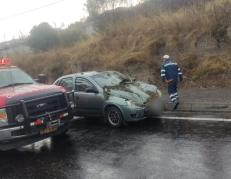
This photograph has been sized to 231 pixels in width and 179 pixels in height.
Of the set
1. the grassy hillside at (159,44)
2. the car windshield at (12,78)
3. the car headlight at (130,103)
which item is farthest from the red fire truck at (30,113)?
the grassy hillside at (159,44)

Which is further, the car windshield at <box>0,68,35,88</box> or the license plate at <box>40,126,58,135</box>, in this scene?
the car windshield at <box>0,68,35,88</box>

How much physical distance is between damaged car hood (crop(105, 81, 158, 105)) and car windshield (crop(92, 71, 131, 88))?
0.85ft

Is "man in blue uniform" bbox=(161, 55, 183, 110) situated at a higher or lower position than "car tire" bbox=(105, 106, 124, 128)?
higher

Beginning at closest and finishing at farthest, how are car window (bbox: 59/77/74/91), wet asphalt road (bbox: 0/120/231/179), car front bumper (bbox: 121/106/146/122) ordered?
wet asphalt road (bbox: 0/120/231/179), car front bumper (bbox: 121/106/146/122), car window (bbox: 59/77/74/91)

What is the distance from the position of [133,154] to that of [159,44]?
1089cm

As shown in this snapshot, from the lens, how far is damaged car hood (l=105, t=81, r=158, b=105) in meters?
10.5

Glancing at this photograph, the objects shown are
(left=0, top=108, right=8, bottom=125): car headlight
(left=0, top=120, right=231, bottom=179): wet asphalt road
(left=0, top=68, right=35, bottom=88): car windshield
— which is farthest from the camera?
(left=0, top=68, right=35, bottom=88): car windshield

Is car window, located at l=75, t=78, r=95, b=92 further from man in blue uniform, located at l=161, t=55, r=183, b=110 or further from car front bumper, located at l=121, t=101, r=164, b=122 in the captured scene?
man in blue uniform, located at l=161, t=55, r=183, b=110

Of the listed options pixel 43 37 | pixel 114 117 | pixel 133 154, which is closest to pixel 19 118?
pixel 133 154

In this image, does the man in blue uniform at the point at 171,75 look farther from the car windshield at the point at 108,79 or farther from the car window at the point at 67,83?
the car window at the point at 67,83

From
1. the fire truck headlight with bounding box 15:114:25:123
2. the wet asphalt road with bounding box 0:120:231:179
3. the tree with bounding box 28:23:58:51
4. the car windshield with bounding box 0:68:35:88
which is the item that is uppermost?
the tree with bounding box 28:23:58:51

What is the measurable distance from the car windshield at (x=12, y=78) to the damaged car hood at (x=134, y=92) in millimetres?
2202

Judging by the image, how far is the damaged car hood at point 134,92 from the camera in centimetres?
1047

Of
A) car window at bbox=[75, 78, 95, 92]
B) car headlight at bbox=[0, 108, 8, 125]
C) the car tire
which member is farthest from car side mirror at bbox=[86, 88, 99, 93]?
car headlight at bbox=[0, 108, 8, 125]
